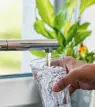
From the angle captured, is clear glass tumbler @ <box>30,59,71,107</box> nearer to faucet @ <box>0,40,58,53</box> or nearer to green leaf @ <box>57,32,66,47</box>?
faucet @ <box>0,40,58,53</box>

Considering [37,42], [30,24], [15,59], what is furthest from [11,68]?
[37,42]

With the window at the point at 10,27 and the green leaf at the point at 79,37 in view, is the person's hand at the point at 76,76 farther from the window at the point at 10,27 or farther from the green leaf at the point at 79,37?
the window at the point at 10,27

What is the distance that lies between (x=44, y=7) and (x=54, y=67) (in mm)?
227

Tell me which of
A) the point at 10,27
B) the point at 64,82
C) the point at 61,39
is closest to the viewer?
the point at 64,82

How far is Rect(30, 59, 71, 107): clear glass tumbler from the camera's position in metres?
0.60

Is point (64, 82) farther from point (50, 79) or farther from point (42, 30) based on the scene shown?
point (42, 30)

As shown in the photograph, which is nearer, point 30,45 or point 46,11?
point 30,45

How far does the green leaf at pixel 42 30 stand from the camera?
757mm

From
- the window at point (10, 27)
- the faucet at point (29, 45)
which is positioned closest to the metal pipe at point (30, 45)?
the faucet at point (29, 45)

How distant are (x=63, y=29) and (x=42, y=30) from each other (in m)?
0.07

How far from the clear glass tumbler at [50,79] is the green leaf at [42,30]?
0.17 meters

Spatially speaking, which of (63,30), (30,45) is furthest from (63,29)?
(30,45)

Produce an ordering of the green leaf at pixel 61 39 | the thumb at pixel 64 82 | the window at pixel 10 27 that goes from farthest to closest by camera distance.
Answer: the window at pixel 10 27 → the green leaf at pixel 61 39 → the thumb at pixel 64 82

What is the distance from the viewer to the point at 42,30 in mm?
772
